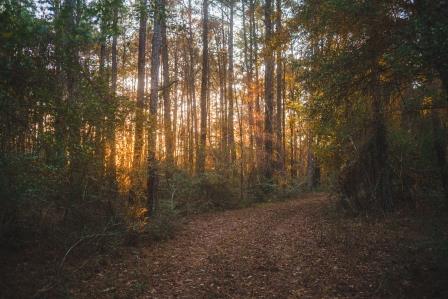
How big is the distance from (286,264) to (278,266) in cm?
20

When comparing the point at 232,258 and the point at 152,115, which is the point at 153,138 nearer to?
the point at 152,115

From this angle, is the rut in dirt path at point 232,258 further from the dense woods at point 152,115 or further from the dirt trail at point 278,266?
the dense woods at point 152,115

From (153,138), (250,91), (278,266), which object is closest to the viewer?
(278,266)

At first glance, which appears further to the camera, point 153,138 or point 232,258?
point 153,138

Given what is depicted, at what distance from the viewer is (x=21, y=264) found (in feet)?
18.2

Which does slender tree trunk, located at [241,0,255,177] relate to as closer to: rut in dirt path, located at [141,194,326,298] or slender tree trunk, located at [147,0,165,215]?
rut in dirt path, located at [141,194,326,298]

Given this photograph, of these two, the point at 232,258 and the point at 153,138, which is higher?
the point at 153,138

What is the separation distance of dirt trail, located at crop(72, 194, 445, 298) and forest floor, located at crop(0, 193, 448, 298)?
→ 16 millimetres

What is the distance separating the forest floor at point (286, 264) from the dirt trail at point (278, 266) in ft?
0.05

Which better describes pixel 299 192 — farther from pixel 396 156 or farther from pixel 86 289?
pixel 86 289

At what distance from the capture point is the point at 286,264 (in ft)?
21.0

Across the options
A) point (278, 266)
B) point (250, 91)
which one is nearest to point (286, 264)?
Result: point (278, 266)

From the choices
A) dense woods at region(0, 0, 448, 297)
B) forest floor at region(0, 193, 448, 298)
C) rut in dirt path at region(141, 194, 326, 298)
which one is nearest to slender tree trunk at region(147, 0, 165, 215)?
dense woods at region(0, 0, 448, 297)

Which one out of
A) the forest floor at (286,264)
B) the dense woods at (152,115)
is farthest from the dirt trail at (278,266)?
the dense woods at (152,115)
